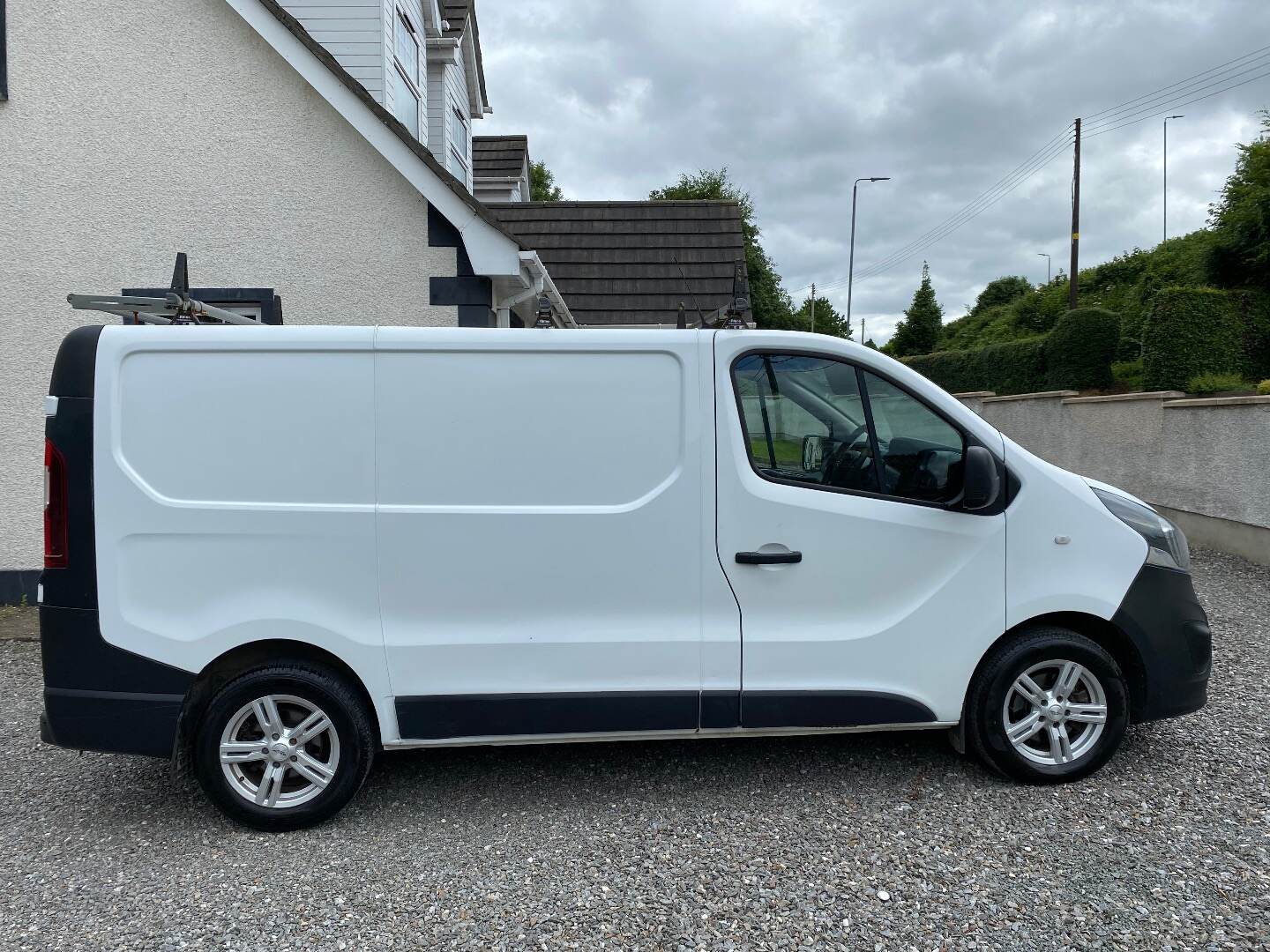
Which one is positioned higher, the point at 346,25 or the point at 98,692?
the point at 346,25

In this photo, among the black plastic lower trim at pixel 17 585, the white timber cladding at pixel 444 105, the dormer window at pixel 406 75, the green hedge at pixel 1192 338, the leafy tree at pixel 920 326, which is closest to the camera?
the black plastic lower trim at pixel 17 585

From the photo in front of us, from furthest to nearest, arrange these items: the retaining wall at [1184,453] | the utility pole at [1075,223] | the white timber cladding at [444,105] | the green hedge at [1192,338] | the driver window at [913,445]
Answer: the utility pole at [1075,223], the white timber cladding at [444,105], the green hedge at [1192,338], the retaining wall at [1184,453], the driver window at [913,445]

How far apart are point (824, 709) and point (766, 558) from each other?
0.71 meters

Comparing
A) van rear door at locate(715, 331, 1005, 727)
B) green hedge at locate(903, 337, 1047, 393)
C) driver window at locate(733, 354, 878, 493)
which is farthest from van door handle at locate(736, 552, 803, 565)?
green hedge at locate(903, 337, 1047, 393)

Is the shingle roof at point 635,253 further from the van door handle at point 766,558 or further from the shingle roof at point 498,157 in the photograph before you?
the van door handle at point 766,558

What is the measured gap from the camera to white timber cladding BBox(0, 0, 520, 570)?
23.6 ft

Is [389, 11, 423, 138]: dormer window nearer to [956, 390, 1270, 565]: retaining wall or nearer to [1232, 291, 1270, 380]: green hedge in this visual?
[956, 390, 1270, 565]: retaining wall

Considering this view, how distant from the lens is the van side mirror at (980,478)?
3.60m

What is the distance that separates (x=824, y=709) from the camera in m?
3.76

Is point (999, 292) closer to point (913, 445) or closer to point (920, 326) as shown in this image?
point (920, 326)

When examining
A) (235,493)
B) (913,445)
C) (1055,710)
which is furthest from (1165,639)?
(235,493)

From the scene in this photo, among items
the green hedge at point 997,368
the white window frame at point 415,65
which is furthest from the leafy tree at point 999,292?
the white window frame at point 415,65

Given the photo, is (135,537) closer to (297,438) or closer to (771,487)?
(297,438)

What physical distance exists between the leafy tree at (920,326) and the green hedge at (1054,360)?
16.3m
